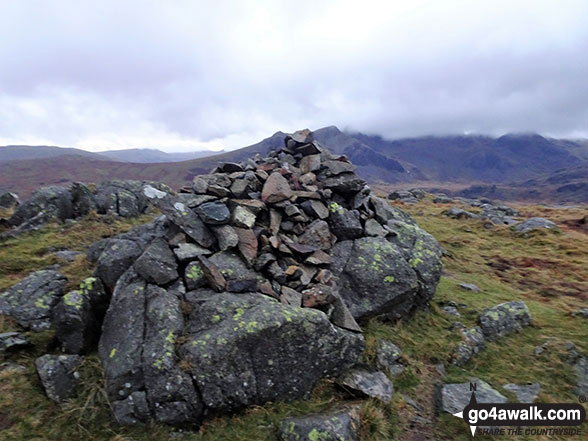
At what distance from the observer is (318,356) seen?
372 inches

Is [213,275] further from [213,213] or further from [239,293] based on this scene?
[213,213]

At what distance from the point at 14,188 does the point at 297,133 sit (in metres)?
216

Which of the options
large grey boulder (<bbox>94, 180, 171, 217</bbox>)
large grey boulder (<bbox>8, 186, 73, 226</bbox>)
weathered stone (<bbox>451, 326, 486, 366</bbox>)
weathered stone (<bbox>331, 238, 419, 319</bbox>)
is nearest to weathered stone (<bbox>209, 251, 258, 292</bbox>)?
weathered stone (<bbox>331, 238, 419, 319</bbox>)

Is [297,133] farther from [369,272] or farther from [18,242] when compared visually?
[18,242]

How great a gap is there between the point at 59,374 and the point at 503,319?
1491 centimetres

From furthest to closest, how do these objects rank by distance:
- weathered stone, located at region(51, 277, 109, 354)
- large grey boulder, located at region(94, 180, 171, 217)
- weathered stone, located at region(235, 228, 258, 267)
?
large grey boulder, located at region(94, 180, 171, 217) → weathered stone, located at region(235, 228, 258, 267) → weathered stone, located at region(51, 277, 109, 354)

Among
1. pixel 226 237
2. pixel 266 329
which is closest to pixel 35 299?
pixel 226 237

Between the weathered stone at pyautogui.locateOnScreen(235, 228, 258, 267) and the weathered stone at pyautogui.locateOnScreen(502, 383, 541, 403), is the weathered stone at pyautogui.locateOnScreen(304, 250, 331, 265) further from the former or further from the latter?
the weathered stone at pyautogui.locateOnScreen(502, 383, 541, 403)

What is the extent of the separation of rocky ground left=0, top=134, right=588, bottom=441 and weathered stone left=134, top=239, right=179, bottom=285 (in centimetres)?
4

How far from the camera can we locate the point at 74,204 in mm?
22531

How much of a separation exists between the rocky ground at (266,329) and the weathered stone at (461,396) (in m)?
0.06

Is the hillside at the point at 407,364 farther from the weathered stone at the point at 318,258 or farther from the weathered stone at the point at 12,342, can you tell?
the weathered stone at the point at 318,258

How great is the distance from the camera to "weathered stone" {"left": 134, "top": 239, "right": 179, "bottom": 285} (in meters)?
10.1

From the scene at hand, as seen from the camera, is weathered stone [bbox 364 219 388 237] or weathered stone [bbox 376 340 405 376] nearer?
weathered stone [bbox 376 340 405 376]
